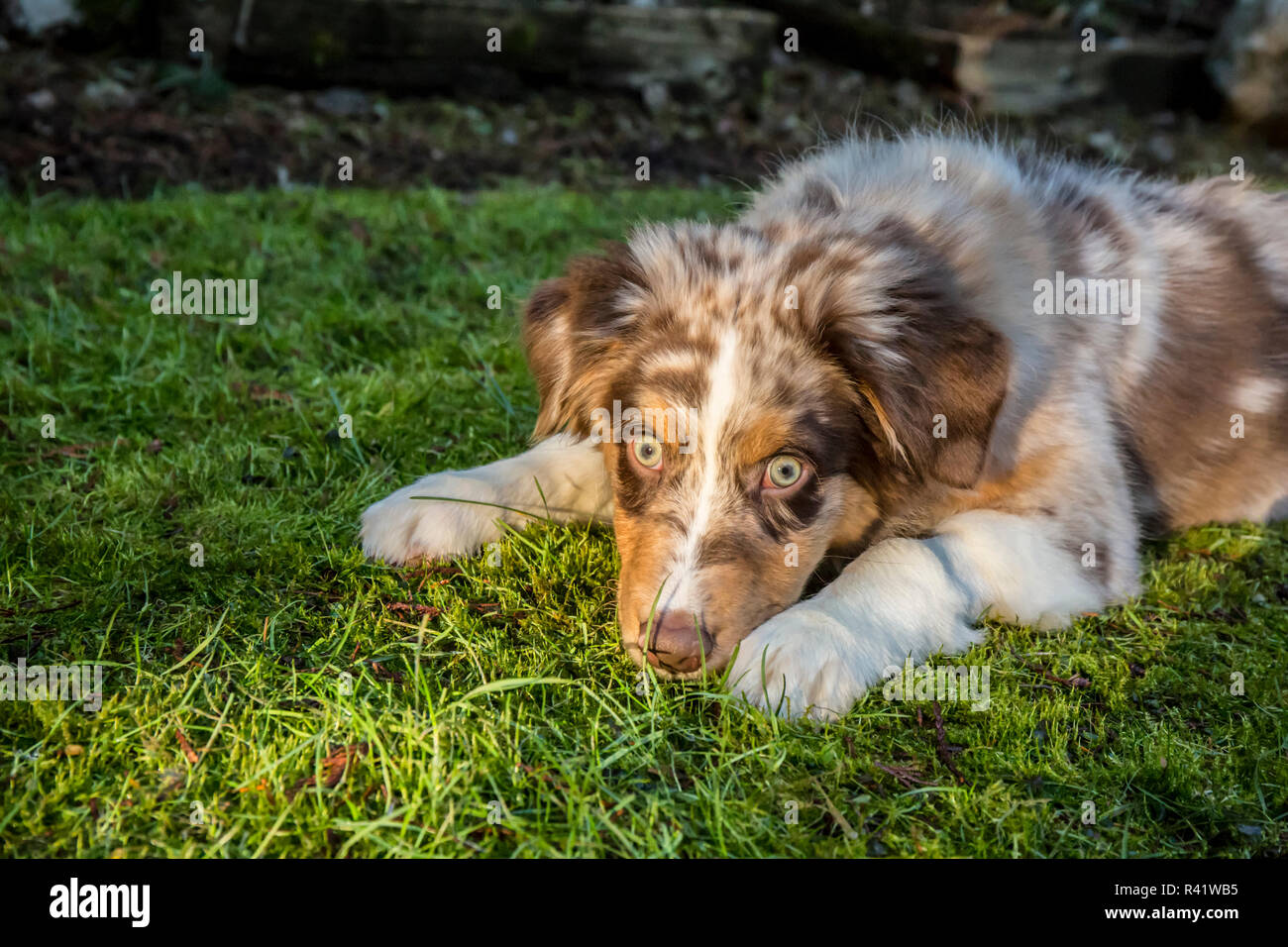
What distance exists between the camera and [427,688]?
300 cm

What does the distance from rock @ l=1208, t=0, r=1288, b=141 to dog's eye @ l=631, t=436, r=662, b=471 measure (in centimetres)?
1116

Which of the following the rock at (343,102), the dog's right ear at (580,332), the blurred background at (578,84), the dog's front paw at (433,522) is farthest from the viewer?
the rock at (343,102)

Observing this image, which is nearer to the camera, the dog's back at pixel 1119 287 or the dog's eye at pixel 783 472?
the dog's eye at pixel 783 472

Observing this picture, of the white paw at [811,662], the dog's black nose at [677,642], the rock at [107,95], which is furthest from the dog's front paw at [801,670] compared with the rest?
the rock at [107,95]

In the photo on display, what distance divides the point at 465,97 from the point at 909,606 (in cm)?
845

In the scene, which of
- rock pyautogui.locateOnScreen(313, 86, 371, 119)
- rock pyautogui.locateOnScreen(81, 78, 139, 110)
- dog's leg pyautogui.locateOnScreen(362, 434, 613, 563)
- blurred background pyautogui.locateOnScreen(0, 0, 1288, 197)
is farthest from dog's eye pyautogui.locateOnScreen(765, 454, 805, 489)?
rock pyautogui.locateOnScreen(81, 78, 139, 110)

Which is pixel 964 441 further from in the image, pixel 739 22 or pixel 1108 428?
pixel 739 22

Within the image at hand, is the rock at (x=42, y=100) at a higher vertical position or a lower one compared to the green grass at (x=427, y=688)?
higher

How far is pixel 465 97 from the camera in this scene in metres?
10.5

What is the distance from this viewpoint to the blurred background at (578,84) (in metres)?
9.10

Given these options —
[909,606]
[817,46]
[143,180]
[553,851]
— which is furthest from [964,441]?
[817,46]

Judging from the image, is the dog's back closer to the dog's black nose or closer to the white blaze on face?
the white blaze on face

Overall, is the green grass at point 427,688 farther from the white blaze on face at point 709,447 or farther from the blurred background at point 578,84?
the blurred background at point 578,84

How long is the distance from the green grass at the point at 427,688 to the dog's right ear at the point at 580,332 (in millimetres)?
531
